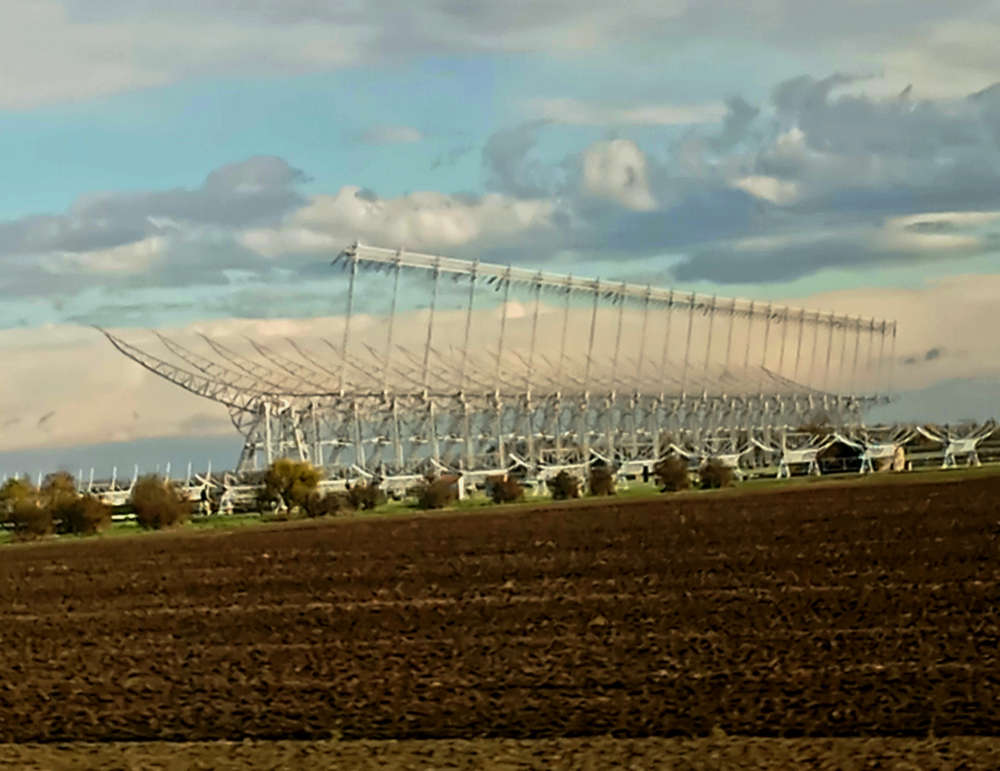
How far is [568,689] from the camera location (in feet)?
48.0

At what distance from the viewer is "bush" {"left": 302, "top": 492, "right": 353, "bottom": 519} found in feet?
243

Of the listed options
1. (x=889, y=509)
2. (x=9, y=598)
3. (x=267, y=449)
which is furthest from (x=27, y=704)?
(x=267, y=449)

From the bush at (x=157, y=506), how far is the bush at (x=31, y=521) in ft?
12.6

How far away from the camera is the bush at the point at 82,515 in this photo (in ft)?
228

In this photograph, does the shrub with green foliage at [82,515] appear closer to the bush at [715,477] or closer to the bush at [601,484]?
the bush at [601,484]

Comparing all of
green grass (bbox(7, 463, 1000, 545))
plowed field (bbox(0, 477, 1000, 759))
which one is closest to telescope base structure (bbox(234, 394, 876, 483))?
green grass (bbox(7, 463, 1000, 545))

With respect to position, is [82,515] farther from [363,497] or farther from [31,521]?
[363,497]

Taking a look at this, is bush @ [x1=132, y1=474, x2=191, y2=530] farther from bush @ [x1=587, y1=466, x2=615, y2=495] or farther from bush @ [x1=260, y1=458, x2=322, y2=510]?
bush @ [x1=587, y1=466, x2=615, y2=495]

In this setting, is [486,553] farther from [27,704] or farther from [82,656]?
[27,704]

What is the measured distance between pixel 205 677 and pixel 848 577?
10217mm

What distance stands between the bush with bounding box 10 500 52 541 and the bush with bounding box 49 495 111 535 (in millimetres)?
708

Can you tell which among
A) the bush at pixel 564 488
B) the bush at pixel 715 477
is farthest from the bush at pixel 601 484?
the bush at pixel 715 477

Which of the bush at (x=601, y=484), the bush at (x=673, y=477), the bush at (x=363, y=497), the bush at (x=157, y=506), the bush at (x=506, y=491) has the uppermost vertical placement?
the bush at (x=673, y=477)

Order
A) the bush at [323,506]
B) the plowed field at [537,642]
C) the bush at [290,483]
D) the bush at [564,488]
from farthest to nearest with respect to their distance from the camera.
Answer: the bush at [564,488]
the bush at [290,483]
the bush at [323,506]
the plowed field at [537,642]
